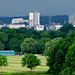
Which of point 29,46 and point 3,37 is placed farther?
point 3,37

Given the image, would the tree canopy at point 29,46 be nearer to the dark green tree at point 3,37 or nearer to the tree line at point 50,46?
the tree line at point 50,46

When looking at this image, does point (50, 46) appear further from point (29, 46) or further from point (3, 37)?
point (3, 37)

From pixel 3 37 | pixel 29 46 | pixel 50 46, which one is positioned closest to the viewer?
pixel 50 46

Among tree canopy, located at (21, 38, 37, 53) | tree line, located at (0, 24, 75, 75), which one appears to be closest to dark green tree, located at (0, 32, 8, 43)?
tree line, located at (0, 24, 75, 75)

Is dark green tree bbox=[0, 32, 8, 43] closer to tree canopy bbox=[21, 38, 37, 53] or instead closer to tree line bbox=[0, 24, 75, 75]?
tree line bbox=[0, 24, 75, 75]

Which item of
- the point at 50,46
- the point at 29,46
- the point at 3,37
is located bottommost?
the point at 29,46

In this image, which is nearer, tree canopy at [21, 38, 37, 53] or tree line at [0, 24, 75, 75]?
tree line at [0, 24, 75, 75]

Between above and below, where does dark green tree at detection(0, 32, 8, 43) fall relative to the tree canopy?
above

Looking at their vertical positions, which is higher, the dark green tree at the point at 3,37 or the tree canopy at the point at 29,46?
the dark green tree at the point at 3,37

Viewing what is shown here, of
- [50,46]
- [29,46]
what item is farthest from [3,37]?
[50,46]

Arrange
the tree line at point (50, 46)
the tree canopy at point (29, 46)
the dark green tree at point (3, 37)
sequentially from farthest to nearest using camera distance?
the dark green tree at point (3, 37), the tree canopy at point (29, 46), the tree line at point (50, 46)

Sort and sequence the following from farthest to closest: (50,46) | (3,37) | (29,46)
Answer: (3,37)
(29,46)
(50,46)

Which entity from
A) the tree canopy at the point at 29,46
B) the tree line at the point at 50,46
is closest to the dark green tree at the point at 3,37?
the tree line at the point at 50,46
